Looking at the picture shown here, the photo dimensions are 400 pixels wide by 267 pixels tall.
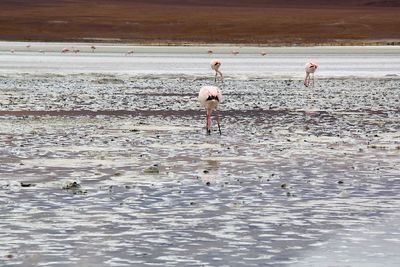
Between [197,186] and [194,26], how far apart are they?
373 feet

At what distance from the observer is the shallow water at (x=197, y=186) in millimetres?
11055

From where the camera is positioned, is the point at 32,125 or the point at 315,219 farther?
the point at 32,125

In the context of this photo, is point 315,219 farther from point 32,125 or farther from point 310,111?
point 310,111

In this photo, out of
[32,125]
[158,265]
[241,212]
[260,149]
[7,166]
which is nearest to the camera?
[158,265]

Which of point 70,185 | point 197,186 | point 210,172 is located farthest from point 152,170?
point 70,185

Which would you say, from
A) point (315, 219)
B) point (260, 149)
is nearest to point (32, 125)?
point (260, 149)

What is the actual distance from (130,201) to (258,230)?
2.42 meters

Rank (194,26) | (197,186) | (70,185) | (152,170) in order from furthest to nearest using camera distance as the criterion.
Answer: (194,26) → (152,170) → (197,186) → (70,185)

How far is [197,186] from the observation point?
1543cm

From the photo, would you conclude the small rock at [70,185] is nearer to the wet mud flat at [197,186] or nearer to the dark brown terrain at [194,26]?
the wet mud flat at [197,186]

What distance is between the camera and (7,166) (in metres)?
17.4

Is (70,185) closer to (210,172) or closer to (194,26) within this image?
(210,172)

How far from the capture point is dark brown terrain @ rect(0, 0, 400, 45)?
115688 mm

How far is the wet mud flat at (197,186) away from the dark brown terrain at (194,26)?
81.9 meters
